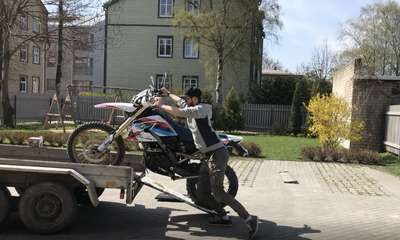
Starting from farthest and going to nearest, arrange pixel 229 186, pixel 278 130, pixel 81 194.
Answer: pixel 278 130
pixel 229 186
pixel 81 194

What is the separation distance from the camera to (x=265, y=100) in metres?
28.3

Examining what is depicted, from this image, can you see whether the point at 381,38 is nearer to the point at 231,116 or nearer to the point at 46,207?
the point at 231,116

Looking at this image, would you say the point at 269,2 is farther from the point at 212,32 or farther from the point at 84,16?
the point at 84,16

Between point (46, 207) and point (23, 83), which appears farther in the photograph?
point (23, 83)

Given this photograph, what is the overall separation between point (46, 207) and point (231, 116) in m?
19.3

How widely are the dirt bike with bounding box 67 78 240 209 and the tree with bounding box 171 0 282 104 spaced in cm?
2127

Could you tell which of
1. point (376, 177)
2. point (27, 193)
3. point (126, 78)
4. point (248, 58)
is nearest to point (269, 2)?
point (248, 58)

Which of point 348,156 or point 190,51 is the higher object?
point 190,51

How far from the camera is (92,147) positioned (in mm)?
6098

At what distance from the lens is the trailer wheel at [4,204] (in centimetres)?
494

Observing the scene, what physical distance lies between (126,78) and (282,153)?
20968 mm

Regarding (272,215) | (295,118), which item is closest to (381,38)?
(295,118)

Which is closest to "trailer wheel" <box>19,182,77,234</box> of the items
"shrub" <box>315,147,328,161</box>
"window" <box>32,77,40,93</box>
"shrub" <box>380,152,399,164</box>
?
"shrub" <box>315,147,328,161</box>

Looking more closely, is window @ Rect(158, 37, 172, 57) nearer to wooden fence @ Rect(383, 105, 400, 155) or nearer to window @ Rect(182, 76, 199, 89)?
window @ Rect(182, 76, 199, 89)
